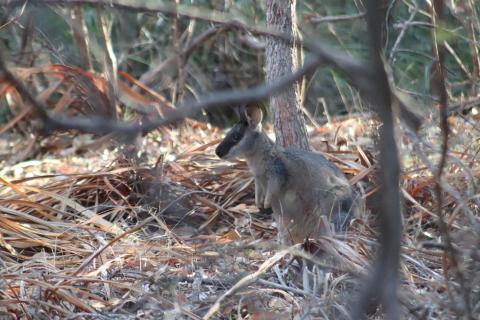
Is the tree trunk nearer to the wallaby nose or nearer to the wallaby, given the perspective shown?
the wallaby

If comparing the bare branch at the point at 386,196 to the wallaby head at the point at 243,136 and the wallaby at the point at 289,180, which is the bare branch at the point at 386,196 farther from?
the wallaby head at the point at 243,136

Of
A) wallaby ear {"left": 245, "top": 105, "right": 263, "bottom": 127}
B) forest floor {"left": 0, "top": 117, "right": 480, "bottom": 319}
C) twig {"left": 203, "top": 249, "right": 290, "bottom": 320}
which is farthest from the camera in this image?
wallaby ear {"left": 245, "top": 105, "right": 263, "bottom": 127}

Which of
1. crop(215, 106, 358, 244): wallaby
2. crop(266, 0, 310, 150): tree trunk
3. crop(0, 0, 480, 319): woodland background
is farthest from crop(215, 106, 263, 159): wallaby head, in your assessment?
crop(0, 0, 480, 319): woodland background

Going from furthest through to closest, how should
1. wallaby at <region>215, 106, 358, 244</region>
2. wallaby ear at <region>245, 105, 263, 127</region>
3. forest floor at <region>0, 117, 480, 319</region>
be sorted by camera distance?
wallaby ear at <region>245, 105, 263, 127</region>
wallaby at <region>215, 106, 358, 244</region>
forest floor at <region>0, 117, 480, 319</region>

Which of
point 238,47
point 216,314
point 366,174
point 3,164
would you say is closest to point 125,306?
point 216,314

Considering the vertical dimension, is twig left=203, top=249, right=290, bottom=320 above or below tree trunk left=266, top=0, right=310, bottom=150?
below

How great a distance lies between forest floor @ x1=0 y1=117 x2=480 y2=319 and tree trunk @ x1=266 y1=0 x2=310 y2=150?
0.37 metres

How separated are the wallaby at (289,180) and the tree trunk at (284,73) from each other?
23 cm

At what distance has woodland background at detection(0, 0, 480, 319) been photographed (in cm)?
290

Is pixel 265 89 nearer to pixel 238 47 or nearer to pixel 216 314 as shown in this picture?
pixel 216 314

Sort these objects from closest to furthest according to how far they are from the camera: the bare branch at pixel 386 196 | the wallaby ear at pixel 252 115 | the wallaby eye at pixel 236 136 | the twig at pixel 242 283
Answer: the bare branch at pixel 386 196 < the twig at pixel 242 283 < the wallaby eye at pixel 236 136 < the wallaby ear at pixel 252 115

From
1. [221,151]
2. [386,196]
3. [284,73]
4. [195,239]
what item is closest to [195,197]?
[221,151]

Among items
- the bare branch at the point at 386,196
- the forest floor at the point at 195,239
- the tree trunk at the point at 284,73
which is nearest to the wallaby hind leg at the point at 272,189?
the forest floor at the point at 195,239

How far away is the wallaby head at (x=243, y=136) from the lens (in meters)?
5.17
